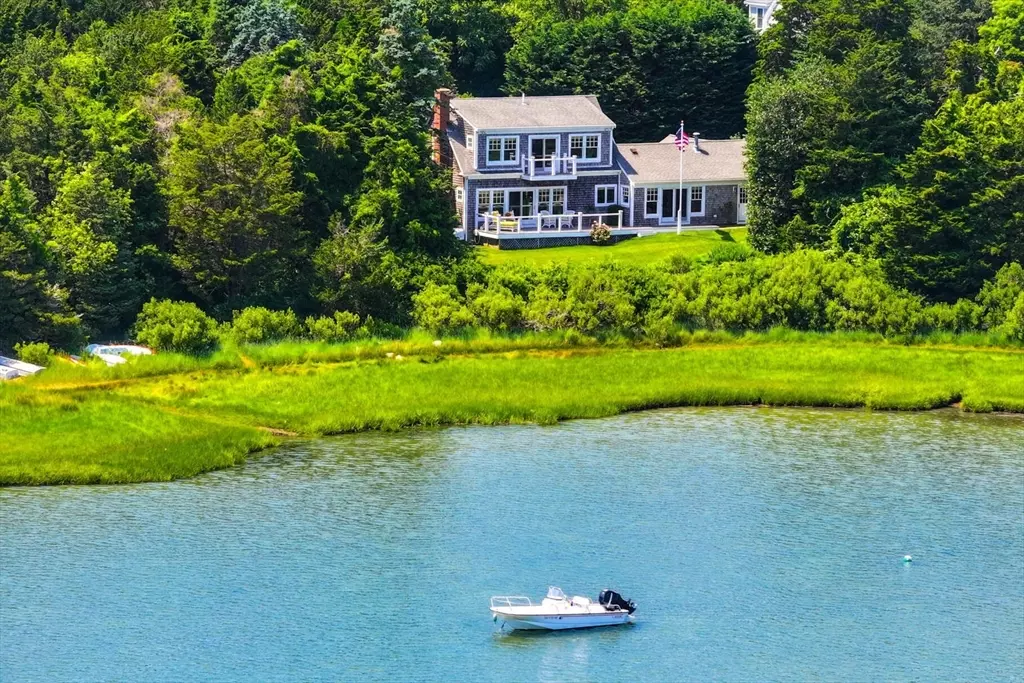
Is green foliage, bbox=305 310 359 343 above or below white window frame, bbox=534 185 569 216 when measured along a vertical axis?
below

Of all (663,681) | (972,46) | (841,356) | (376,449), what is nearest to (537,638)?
(663,681)

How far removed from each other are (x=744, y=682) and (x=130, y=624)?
51.9 ft

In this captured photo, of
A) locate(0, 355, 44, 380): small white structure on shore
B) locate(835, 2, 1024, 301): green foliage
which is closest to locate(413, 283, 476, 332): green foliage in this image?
locate(0, 355, 44, 380): small white structure on shore

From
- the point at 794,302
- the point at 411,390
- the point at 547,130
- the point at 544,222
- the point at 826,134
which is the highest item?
the point at 547,130

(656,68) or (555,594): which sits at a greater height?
(656,68)

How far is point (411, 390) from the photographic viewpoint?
6812cm

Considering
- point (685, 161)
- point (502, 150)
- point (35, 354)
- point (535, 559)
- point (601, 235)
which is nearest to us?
point (535, 559)

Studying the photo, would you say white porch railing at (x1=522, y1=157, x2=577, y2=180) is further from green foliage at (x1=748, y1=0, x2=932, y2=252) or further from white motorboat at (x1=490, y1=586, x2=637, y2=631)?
white motorboat at (x1=490, y1=586, x2=637, y2=631)

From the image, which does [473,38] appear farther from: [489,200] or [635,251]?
[635,251]

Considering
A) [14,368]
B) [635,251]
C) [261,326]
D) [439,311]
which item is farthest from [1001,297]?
[14,368]

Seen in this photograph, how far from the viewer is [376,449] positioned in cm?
6188

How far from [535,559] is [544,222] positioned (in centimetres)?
4596

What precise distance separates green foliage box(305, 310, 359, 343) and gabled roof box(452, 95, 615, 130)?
861 inches

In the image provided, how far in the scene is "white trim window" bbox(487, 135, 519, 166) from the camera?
94.8 meters
